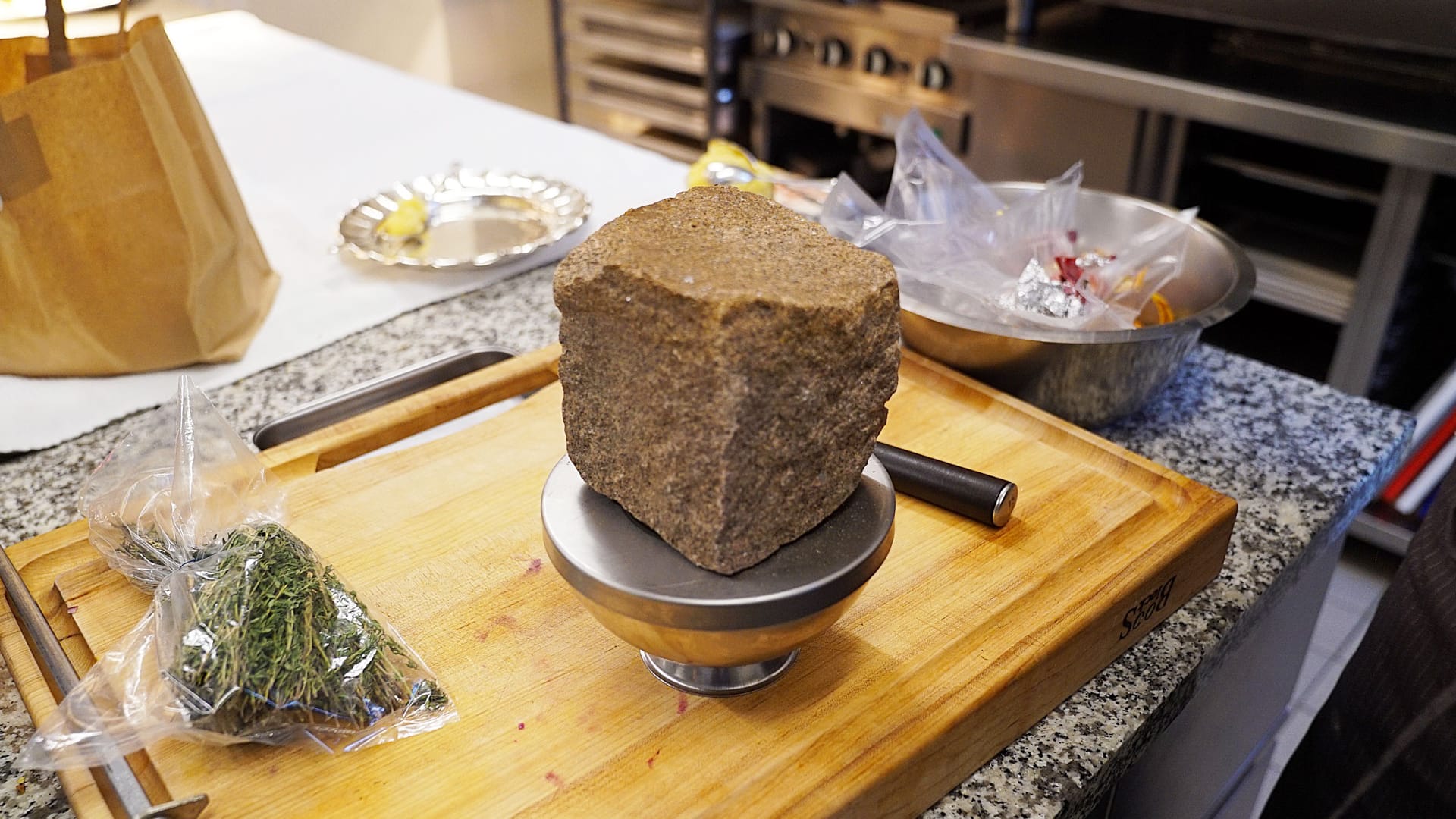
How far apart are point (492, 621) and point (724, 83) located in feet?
8.57

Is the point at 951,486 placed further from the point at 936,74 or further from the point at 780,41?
the point at 780,41

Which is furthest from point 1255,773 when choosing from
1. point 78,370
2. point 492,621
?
point 78,370

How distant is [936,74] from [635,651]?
2.13 metres

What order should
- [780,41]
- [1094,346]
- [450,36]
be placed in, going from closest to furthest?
[1094,346]
[780,41]
[450,36]

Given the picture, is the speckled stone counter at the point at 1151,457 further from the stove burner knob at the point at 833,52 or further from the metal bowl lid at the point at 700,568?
the stove burner knob at the point at 833,52

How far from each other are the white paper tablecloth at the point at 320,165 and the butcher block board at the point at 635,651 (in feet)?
0.91

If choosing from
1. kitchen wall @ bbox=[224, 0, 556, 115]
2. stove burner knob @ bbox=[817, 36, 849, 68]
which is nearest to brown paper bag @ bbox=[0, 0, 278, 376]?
stove burner knob @ bbox=[817, 36, 849, 68]

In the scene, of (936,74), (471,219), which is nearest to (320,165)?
(471,219)

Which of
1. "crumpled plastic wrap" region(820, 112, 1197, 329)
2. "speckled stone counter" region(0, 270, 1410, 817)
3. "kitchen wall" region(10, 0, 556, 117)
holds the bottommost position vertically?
"kitchen wall" region(10, 0, 556, 117)

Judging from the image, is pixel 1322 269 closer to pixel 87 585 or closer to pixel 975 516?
pixel 975 516

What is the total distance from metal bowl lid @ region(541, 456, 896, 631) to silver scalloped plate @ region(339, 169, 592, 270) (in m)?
0.69

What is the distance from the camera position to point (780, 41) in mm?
2885

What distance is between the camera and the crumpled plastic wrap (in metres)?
0.99

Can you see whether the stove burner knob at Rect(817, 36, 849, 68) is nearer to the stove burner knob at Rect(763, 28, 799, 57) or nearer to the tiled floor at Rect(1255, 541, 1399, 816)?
the stove burner knob at Rect(763, 28, 799, 57)
